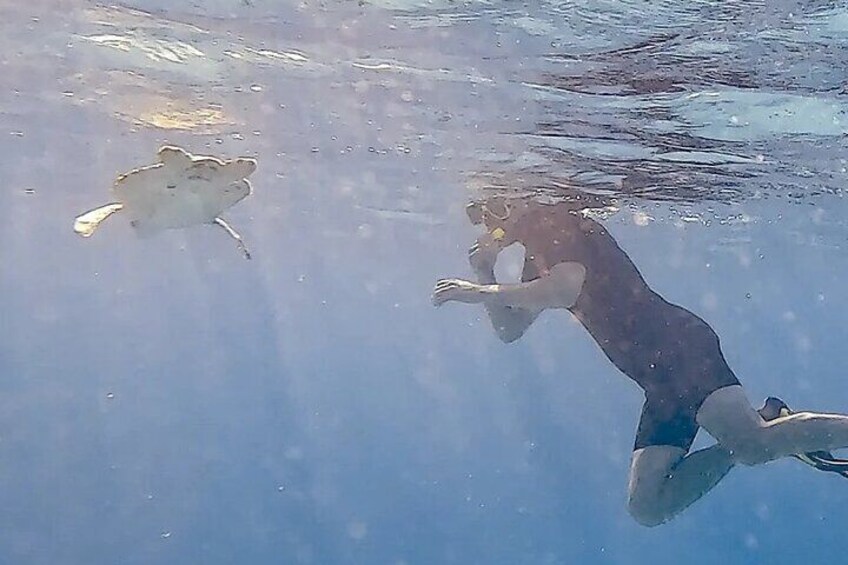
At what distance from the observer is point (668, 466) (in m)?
10.0

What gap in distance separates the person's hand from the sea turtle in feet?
7.06

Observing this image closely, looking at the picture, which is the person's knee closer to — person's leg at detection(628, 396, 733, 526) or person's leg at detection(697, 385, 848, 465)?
person's leg at detection(697, 385, 848, 465)

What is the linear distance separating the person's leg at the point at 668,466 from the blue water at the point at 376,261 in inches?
183

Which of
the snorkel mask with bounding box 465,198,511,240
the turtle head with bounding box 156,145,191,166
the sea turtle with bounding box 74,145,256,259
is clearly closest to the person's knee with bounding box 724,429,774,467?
the snorkel mask with bounding box 465,198,511,240

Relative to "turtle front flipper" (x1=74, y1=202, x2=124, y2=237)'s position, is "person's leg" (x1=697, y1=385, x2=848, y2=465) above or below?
below

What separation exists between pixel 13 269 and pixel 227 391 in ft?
87.7

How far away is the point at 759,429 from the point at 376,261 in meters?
36.6

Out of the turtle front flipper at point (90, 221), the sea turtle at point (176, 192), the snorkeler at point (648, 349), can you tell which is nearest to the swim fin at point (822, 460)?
the snorkeler at point (648, 349)

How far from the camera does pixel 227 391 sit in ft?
270

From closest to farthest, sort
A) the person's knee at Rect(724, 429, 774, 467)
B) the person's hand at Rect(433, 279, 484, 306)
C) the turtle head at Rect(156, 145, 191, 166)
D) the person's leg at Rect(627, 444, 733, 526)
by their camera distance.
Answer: the turtle head at Rect(156, 145, 191, 166) → the person's knee at Rect(724, 429, 774, 467) → the person's hand at Rect(433, 279, 484, 306) → the person's leg at Rect(627, 444, 733, 526)

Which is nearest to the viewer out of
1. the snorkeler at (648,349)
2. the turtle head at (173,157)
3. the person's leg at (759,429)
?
the turtle head at (173,157)

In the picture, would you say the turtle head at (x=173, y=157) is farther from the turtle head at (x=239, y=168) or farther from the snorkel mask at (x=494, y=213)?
the snorkel mask at (x=494, y=213)

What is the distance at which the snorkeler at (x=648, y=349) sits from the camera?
962cm

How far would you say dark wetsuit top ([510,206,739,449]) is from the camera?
10.0 m
